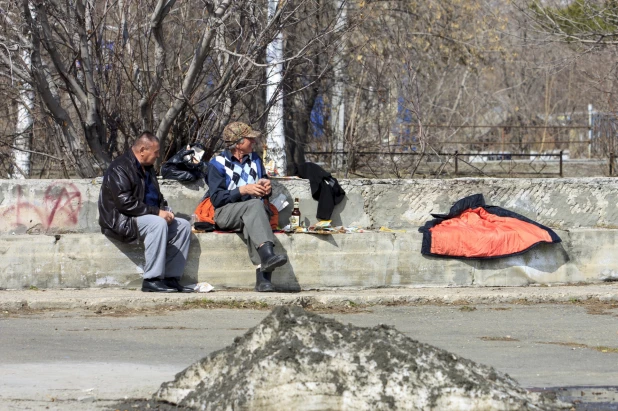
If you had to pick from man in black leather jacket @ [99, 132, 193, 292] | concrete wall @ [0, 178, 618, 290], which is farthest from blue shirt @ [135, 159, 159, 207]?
concrete wall @ [0, 178, 618, 290]

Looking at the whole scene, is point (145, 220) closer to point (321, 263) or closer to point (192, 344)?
point (321, 263)

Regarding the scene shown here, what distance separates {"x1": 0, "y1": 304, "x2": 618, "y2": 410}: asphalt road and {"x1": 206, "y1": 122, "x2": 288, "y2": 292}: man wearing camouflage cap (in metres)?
0.76

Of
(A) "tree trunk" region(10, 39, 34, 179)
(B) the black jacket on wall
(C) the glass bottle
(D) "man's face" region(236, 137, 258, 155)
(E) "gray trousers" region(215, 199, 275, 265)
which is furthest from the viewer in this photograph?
(A) "tree trunk" region(10, 39, 34, 179)

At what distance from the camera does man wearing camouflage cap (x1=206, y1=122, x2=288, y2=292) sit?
809cm

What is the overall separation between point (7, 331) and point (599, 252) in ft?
19.2

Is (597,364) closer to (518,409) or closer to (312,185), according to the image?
(518,409)

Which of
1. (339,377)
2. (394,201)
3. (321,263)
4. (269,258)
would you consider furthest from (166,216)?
(339,377)

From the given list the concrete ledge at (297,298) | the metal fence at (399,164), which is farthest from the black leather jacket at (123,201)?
the metal fence at (399,164)

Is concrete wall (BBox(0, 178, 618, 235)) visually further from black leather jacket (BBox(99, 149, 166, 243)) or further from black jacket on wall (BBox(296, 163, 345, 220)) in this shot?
black leather jacket (BBox(99, 149, 166, 243))

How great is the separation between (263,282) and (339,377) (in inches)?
153

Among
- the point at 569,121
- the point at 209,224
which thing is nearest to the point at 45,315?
the point at 209,224

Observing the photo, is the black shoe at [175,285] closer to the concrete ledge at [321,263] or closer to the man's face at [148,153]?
the concrete ledge at [321,263]

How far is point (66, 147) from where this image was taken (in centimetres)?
988

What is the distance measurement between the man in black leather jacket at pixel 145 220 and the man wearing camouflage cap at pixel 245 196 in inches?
17.6
